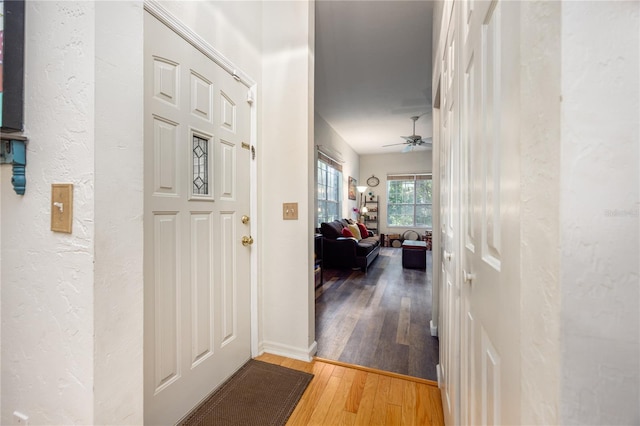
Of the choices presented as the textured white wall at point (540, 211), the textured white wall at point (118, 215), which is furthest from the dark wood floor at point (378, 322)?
the textured white wall at point (540, 211)

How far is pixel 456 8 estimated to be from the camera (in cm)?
110


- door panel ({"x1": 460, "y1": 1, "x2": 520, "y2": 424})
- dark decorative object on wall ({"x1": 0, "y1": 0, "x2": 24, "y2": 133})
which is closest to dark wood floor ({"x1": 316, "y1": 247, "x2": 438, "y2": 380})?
door panel ({"x1": 460, "y1": 1, "x2": 520, "y2": 424})

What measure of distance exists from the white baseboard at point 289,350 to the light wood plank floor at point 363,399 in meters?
0.07

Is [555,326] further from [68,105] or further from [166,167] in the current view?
[166,167]

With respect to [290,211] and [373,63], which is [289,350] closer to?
[290,211]

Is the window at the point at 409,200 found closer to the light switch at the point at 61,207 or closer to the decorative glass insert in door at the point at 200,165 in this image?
the decorative glass insert in door at the point at 200,165

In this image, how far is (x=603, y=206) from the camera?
0.31 m

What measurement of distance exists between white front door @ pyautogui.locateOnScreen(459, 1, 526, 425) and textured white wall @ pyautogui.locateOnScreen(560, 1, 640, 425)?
142mm

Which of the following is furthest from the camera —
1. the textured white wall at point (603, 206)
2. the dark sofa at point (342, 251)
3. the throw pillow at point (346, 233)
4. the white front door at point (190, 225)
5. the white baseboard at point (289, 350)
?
the throw pillow at point (346, 233)

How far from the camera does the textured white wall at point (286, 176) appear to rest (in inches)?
77.9

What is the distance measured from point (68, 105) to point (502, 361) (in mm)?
1434

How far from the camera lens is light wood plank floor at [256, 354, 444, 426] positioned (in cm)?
144

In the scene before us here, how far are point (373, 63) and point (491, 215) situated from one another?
345cm

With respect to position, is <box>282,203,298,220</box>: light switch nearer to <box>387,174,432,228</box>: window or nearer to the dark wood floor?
the dark wood floor
